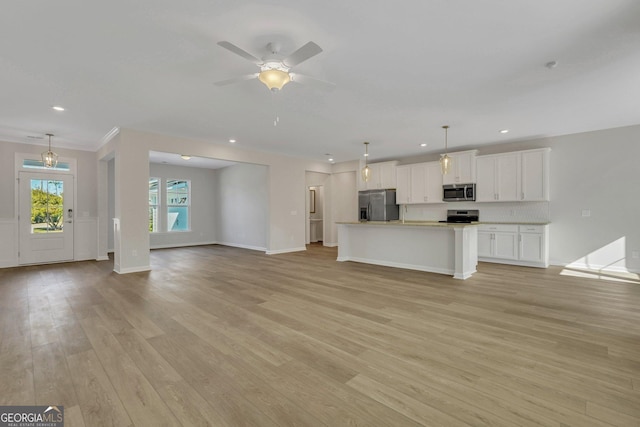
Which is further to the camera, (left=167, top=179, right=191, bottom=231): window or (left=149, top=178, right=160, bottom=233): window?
(left=167, top=179, right=191, bottom=231): window

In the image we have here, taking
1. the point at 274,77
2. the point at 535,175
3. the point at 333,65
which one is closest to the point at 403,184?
the point at 535,175

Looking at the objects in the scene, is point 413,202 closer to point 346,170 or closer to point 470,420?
point 346,170

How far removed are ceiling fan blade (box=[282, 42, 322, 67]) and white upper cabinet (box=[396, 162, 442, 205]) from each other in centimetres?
579

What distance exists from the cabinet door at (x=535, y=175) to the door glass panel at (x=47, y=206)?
34.3 feet

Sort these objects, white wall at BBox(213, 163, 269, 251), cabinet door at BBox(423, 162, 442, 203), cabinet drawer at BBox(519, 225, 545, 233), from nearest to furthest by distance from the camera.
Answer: cabinet drawer at BBox(519, 225, 545, 233) < cabinet door at BBox(423, 162, 442, 203) < white wall at BBox(213, 163, 269, 251)

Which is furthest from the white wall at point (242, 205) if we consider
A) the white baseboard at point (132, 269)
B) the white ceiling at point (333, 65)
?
the white ceiling at point (333, 65)

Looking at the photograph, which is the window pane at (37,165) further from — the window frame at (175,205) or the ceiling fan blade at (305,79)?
the ceiling fan blade at (305,79)

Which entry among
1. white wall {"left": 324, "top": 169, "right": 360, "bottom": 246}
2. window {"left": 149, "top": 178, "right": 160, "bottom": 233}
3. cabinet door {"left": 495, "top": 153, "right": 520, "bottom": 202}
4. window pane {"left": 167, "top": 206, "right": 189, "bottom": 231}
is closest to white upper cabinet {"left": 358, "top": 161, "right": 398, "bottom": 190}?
white wall {"left": 324, "top": 169, "right": 360, "bottom": 246}

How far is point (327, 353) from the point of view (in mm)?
2402

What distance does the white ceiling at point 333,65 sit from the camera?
7.66 ft

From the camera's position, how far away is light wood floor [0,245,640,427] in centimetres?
172

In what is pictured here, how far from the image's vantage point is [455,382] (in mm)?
1980

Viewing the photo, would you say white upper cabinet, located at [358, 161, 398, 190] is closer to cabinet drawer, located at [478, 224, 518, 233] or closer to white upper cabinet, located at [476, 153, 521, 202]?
white upper cabinet, located at [476, 153, 521, 202]

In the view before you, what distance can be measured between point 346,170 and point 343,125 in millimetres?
3952
